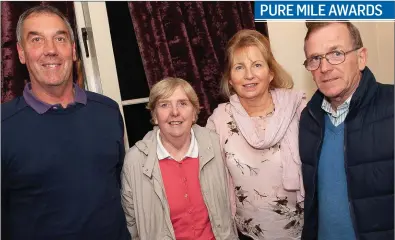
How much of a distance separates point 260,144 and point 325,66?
448 millimetres

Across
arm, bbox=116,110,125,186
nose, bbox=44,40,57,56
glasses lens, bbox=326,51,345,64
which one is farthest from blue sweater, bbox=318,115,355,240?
A: nose, bbox=44,40,57,56

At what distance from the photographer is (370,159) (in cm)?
138

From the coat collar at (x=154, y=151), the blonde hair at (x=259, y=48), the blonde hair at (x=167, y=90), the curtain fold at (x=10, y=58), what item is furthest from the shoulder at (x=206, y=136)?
the curtain fold at (x=10, y=58)

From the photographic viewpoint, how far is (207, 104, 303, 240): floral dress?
168 centimetres

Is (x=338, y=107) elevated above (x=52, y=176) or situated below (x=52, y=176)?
above

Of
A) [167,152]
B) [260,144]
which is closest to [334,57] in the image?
[260,144]

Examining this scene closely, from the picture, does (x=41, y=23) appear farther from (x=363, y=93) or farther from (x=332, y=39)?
(x=363, y=93)

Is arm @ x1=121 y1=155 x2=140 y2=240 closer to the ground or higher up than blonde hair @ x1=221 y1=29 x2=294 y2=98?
closer to the ground

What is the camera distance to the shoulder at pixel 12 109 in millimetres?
1417

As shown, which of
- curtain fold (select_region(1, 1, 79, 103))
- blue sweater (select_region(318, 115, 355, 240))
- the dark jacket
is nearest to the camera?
the dark jacket

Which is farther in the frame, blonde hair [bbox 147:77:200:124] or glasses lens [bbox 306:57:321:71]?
blonde hair [bbox 147:77:200:124]

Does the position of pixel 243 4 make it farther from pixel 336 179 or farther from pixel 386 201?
pixel 386 201

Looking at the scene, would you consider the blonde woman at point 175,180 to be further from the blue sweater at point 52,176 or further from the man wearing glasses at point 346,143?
the man wearing glasses at point 346,143

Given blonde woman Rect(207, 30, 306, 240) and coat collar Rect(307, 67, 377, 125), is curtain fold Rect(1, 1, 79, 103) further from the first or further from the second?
coat collar Rect(307, 67, 377, 125)
